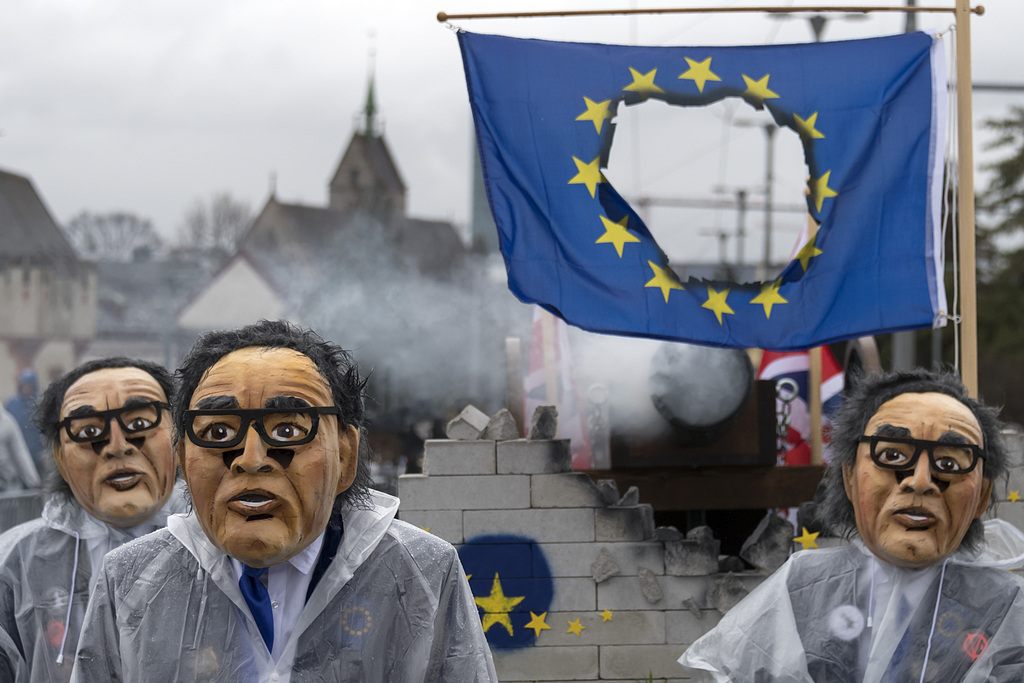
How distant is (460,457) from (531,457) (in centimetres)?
35

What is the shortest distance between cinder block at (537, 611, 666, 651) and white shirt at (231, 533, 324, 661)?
2987mm

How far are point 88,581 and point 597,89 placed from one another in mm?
3050

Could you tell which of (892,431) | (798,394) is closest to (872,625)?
(892,431)

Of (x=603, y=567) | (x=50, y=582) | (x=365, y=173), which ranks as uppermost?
(x=365, y=173)

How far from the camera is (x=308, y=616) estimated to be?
8.57 ft

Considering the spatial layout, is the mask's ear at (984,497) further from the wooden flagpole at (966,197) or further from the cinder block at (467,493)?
the cinder block at (467,493)

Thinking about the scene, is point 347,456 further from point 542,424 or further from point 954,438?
point 542,424

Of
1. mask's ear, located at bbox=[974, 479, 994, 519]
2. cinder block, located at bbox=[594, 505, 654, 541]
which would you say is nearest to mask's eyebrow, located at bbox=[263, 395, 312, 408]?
mask's ear, located at bbox=[974, 479, 994, 519]

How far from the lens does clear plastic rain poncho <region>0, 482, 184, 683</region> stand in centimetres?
360

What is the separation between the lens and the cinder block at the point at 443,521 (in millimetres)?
5465

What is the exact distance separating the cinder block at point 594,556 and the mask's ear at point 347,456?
2.82m

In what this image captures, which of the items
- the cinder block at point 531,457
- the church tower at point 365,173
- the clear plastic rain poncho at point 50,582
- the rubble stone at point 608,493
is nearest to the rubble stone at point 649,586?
the rubble stone at point 608,493

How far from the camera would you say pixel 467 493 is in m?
5.47

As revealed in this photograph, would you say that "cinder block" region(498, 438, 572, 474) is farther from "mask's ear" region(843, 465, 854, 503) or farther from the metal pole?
the metal pole
